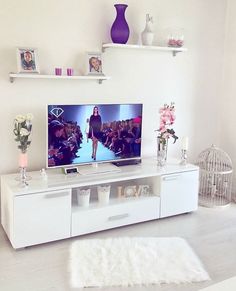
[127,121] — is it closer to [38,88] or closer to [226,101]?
[38,88]

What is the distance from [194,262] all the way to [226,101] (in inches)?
94.4

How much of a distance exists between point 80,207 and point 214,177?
1845mm

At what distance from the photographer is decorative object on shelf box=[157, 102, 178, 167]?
3.97 m

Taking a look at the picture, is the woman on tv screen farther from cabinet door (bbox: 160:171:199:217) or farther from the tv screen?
cabinet door (bbox: 160:171:199:217)

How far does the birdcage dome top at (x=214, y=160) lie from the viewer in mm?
4400

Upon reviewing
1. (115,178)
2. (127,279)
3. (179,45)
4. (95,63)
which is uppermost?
(179,45)

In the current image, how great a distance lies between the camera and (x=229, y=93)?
469cm

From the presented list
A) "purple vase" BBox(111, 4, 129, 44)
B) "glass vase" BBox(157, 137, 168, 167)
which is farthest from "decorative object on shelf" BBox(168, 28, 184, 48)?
"glass vase" BBox(157, 137, 168, 167)

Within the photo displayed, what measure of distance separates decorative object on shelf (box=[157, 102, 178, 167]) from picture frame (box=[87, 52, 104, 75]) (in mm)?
800

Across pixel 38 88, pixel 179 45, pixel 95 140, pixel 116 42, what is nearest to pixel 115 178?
pixel 95 140

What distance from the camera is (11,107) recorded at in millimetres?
3467

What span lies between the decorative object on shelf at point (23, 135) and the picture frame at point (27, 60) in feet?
1.35

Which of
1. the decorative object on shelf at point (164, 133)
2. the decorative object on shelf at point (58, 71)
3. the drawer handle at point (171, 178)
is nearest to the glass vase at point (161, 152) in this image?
the decorative object on shelf at point (164, 133)

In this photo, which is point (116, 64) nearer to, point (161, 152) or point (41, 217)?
point (161, 152)
